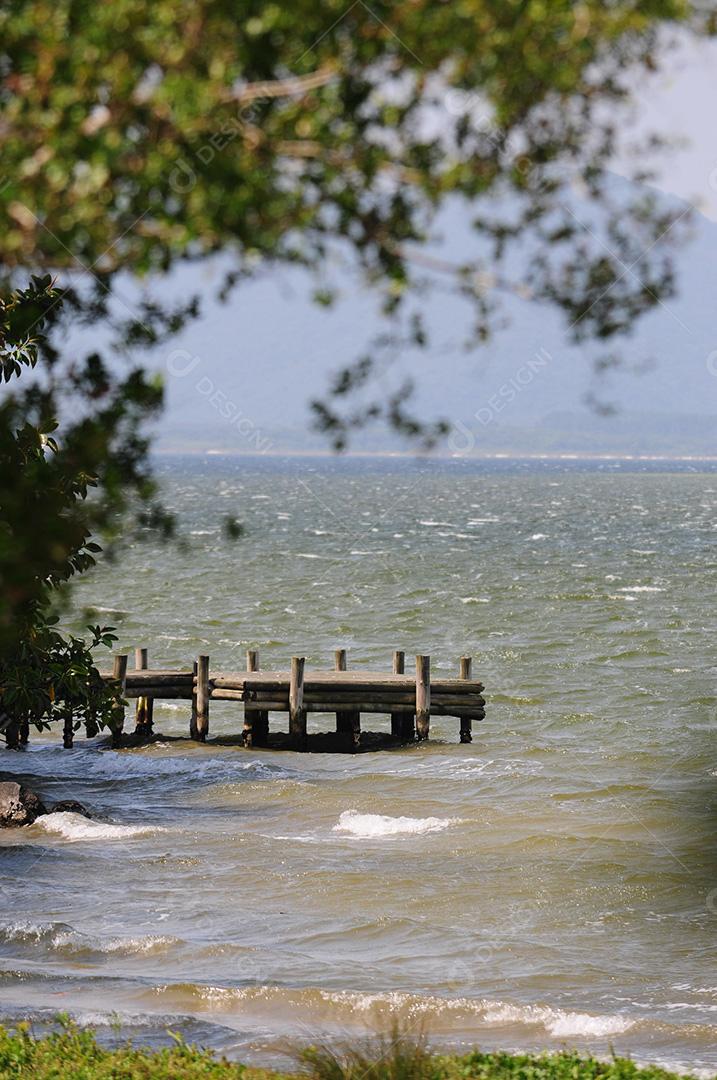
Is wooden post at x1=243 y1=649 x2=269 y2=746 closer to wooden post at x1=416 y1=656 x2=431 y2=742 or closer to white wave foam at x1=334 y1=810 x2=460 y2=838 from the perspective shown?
wooden post at x1=416 y1=656 x2=431 y2=742

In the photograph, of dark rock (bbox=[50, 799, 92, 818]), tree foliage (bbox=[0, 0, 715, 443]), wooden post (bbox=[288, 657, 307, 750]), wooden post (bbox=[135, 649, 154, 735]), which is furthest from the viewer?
wooden post (bbox=[135, 649, 154, 735])

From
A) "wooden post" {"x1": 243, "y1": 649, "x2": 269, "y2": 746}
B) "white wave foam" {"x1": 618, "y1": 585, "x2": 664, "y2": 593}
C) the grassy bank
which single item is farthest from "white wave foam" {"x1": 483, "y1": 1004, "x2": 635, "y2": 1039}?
"white wave foam" {"x1": 618, "y1": 585, "x2": 664, "y2": 593}

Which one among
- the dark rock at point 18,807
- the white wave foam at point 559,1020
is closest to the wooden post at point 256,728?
the dark rock at point 18,807

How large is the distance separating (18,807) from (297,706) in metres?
7.67

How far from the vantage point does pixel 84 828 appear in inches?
814

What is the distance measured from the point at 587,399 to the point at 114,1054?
21.2 ft

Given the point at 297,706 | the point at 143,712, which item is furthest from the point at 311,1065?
the point at 143,712

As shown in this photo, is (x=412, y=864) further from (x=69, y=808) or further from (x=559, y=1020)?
(x=559, y=1020)

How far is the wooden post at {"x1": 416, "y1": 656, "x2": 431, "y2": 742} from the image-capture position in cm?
2728

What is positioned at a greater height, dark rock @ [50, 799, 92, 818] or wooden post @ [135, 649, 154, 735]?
wooden post @ [135, 649, 154, 735]

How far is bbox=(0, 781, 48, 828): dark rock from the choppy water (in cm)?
35

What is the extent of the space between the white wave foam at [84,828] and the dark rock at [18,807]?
0.16 metres

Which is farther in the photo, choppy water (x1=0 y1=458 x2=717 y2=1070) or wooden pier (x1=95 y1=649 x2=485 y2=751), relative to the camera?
wooden pier (x1=95 y1=649 x2=485 y2=751)

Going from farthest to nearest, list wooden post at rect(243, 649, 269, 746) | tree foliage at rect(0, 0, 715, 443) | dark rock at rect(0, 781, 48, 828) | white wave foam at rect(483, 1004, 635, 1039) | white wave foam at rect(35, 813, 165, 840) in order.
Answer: wooden post at rect(243, 649, 269, 746) < dark rock at rect(0, 781, 48, 828) < white wave foam at rect(35, 813, 165, 840) < white wave foam at rect(483, 1004, 635, 1039) < tree foliage at rect(0, 0, 715, 443)
